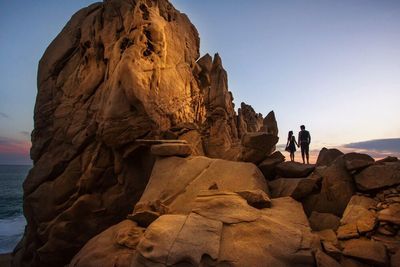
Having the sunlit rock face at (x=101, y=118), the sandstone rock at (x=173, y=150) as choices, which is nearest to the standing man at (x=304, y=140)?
the sunlit rock face at (x=101, y=118)

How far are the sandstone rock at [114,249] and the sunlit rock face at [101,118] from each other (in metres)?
6.77

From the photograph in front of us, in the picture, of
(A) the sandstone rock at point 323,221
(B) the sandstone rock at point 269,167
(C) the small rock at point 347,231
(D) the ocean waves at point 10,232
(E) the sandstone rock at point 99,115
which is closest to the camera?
(C) the small rock at point 347,231

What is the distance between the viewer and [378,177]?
28.4ft

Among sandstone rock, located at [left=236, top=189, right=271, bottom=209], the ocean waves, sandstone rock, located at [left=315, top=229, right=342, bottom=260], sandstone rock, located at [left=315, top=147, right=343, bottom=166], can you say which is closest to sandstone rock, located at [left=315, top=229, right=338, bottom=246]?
sandstone rock, located at [left=315, top=229, right=342, bottom=260]

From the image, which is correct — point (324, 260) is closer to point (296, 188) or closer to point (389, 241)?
point (389, 241)

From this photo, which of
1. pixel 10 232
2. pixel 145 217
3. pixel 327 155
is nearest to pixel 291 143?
pixel 327 155

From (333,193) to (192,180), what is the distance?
16.4ft

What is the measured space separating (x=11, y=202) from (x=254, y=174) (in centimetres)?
6979

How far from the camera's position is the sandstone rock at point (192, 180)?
9.94 metres

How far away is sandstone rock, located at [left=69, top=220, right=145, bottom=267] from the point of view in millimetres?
7641

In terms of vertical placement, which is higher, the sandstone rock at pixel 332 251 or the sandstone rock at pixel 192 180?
the sandstone rock at pixel 192 180

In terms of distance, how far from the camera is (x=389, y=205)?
786 centimetres

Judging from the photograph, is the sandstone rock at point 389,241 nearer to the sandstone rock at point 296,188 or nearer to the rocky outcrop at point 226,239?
the rocky outcrop at point 226,239

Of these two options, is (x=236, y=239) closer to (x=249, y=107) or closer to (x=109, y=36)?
(x=109, y=36)
